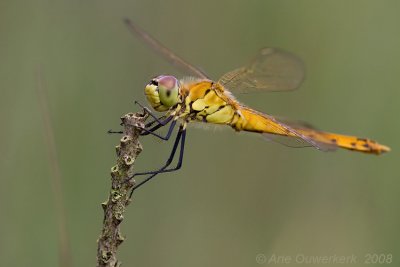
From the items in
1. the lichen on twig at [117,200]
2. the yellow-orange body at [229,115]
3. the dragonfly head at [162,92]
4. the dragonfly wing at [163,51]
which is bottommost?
the lichen on twig at [117,200]

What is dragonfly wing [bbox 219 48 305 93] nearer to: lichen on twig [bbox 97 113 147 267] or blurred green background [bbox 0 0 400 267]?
blurred green background [bbox 0 0 400 267]

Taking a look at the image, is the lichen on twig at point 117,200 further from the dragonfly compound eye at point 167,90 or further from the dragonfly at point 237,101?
the dragonfly at point 237,101

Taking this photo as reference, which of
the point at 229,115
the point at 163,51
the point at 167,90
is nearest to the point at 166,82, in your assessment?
the point at 167,90

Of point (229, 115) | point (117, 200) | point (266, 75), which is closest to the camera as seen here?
point (117, 200)

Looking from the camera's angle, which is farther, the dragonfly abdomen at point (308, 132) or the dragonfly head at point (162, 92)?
the dragonfly abdomen at point (308, 132)

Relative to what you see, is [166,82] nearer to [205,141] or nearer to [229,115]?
[229,115]

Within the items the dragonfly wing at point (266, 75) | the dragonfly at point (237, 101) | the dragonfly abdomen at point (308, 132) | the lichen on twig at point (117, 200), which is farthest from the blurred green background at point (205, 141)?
the lichen on twig at point (117, 200)

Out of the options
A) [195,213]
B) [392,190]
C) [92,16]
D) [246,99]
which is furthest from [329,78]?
[92,16]
